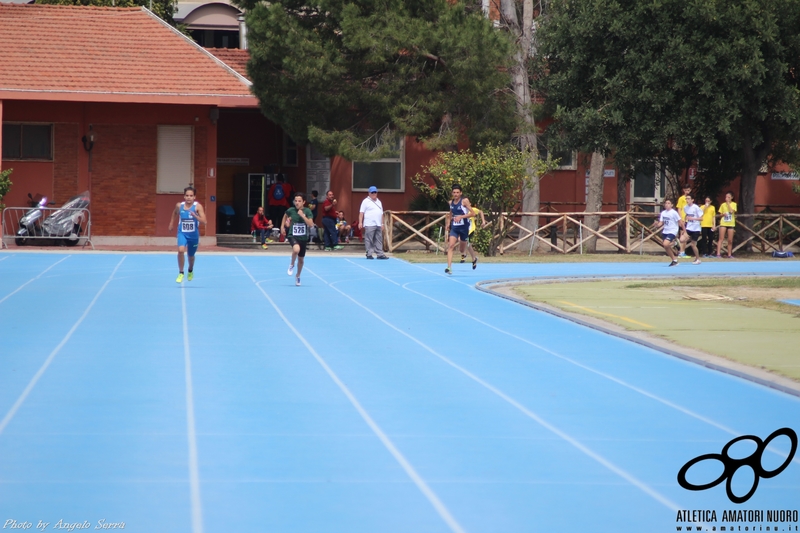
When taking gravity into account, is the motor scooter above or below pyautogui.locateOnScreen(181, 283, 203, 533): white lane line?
above

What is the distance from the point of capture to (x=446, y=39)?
3047cm

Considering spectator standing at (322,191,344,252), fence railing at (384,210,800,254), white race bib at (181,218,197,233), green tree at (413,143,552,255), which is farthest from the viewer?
spectator standing at (322,191,344,252)

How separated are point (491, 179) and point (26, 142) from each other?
13410 millimetres

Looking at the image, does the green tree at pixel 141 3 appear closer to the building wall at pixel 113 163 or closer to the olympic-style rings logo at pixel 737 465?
the building wall at pixel 113 163

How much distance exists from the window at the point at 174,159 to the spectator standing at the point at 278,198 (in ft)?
9.70

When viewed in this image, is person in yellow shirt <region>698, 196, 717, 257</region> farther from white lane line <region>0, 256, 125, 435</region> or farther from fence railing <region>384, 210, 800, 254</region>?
white lane line <region>0, 256, 125, 435</region>

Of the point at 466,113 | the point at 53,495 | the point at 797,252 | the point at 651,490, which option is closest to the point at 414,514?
the point at 651,490

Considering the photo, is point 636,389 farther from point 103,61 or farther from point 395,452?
point 103,61

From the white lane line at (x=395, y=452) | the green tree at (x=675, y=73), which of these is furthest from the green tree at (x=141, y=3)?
the white lane line at (x=395, y=452)

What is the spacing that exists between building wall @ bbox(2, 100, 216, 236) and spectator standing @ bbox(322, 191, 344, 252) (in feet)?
11.1

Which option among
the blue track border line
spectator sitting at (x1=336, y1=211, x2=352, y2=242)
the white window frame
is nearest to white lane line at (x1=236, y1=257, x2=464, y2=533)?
the blue track border line

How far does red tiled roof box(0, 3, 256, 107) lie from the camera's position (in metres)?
31.0

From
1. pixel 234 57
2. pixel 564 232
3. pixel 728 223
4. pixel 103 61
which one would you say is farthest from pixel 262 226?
pixel 728 223

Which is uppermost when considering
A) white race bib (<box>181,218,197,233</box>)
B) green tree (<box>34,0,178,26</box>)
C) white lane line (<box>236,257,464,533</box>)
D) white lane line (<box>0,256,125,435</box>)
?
green tree (<box>34,0,178,26</box>)
